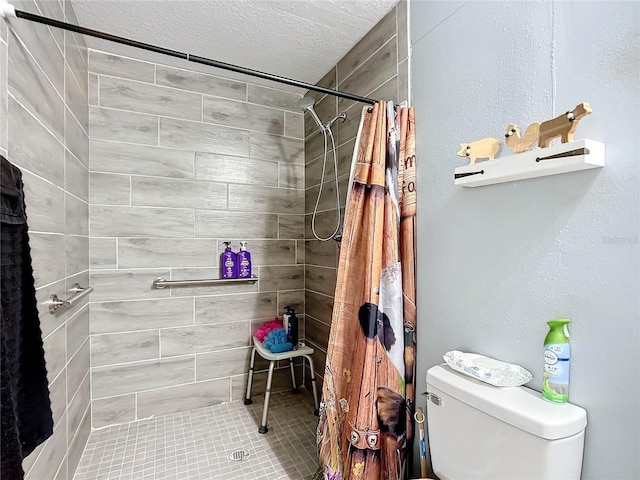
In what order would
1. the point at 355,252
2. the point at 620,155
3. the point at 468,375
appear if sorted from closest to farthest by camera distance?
the point at 620,155
the point at 468,375
the point at 355,252

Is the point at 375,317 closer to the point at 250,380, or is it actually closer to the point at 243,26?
the point at 250,380

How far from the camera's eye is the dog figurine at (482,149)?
1.10 metres

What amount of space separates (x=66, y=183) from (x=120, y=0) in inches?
35.9

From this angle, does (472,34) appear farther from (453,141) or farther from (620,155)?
(620,155)

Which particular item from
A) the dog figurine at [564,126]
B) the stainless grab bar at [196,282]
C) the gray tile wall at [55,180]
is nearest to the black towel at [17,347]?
the gray tile wall at [55,180]

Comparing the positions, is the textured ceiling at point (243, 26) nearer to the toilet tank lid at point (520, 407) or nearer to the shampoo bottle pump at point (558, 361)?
the shampoo bottle pump at point (558, 361)

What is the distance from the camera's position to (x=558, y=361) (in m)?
0.93

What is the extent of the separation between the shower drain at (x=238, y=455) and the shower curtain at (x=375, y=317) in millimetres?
482

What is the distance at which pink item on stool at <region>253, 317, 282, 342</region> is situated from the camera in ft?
7.38

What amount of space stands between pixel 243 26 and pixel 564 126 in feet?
5.29

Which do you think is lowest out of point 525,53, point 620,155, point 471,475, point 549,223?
point 471,475

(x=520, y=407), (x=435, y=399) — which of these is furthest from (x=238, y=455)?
(x=520, y=407)

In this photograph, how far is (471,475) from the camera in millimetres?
1041

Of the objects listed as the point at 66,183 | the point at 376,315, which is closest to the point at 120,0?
the point at 66,183
